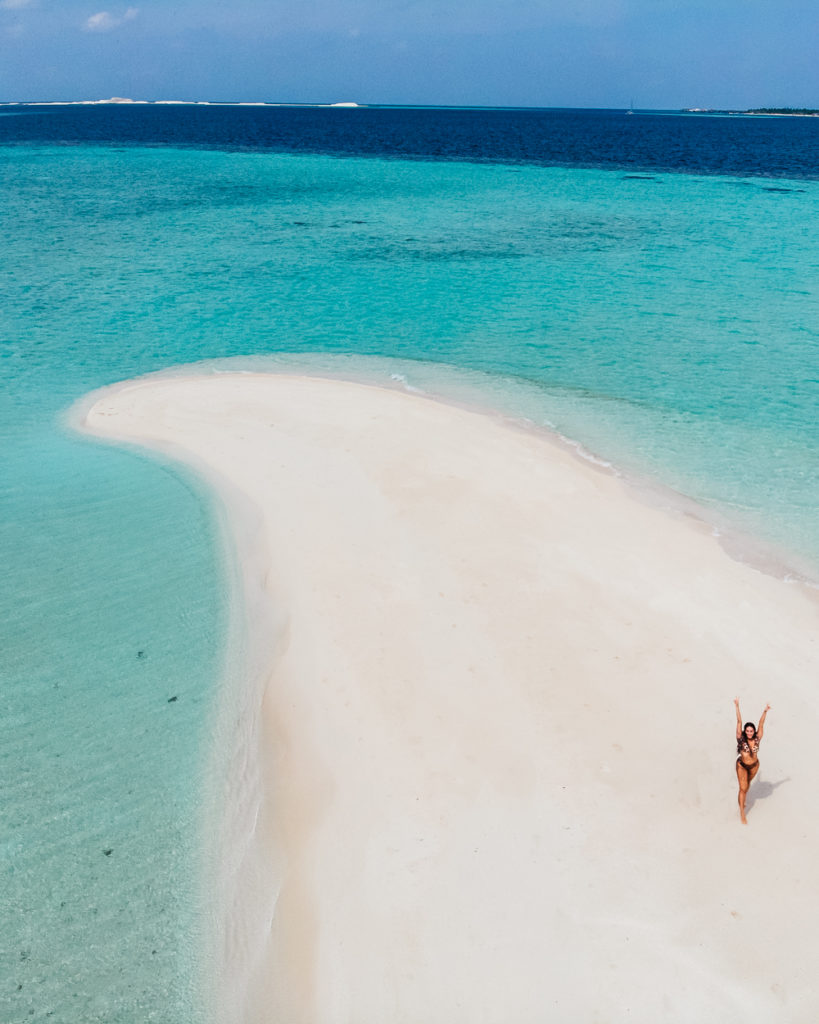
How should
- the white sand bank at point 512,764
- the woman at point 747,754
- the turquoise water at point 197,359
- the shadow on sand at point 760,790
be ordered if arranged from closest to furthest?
1. the white sand bank at point 512,764
2. the woman at point 747,754
3. the turquoise water at point 197,359
4. the shadow on sand at point 760,790

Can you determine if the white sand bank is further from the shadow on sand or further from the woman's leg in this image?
the woman's leg

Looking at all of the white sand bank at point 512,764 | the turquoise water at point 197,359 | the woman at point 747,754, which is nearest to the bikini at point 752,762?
the woman at point 747,754

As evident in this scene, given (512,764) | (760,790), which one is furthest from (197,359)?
(760,790)

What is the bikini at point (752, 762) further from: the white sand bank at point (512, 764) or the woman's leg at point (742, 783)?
the white sand bank at point (512, 764)

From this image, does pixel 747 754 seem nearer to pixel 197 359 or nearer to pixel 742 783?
pixel 742 783

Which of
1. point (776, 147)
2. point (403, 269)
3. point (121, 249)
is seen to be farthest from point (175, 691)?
point (776, 147)

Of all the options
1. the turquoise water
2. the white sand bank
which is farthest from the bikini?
the turquoise water
